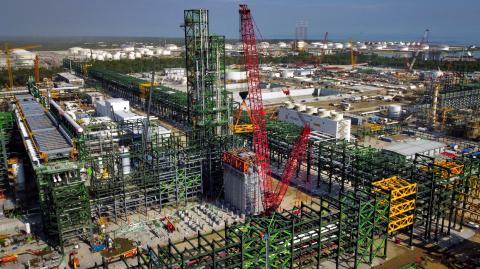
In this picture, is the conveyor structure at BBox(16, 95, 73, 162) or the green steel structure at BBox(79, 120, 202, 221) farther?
the green steel structure at BBox(79, 120, 202, 221)

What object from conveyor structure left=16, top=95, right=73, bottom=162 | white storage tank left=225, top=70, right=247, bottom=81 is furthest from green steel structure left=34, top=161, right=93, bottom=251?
white storage tank left=225, top=70, right=247, bottom=81

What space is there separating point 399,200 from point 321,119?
29641 mm

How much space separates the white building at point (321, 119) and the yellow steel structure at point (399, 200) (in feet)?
84.2

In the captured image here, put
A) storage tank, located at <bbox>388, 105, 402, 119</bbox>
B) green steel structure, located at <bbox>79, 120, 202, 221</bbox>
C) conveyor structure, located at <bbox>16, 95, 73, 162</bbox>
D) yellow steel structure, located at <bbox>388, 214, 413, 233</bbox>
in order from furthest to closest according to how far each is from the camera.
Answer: storage tank, located at <bbox>388, 105, 402, 119</bbox> < green steel structure, located at <bbox>79, 120, 202, 221</bbox> < conveyor structure, located at <bbox>16, 95, 73, 162</bbox> < yellow steel structure, located at <bbox>388, 214, 413, 233</bbox>

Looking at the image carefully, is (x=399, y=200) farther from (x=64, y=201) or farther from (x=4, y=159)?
(x=4, y=159)

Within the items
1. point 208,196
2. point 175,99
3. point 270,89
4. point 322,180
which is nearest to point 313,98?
point 270,89

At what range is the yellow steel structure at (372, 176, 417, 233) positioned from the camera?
27.0 m

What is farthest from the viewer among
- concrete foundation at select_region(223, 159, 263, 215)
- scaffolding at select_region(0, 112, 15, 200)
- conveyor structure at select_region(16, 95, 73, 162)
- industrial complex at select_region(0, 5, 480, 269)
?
scaffolding at select_region(0, 112, 15, 200)

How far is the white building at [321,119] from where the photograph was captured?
179ft

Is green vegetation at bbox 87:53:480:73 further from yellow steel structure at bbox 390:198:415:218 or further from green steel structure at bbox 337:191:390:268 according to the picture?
green steel structure at bbox 337:191:390:268

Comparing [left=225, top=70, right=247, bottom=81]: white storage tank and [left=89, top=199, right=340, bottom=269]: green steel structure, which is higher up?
[left=225, top=70, right=247, bottom=81]: white storage tank

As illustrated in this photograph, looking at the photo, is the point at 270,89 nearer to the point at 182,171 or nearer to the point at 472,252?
the point at 182,171

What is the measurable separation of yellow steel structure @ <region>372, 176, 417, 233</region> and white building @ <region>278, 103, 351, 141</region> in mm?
25663

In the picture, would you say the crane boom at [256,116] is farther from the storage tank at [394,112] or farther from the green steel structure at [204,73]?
the storage tank at [394,112]
